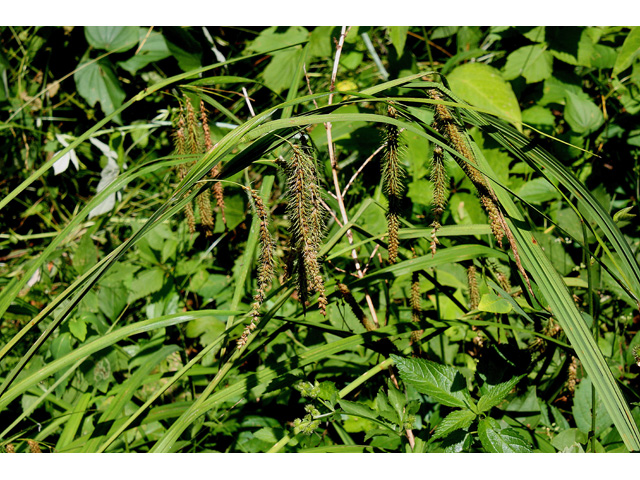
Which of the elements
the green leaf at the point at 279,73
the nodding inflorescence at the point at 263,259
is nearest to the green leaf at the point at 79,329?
the nodding inflorescence at the point at 263,259

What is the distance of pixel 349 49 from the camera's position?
2.30m

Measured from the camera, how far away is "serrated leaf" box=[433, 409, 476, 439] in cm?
120

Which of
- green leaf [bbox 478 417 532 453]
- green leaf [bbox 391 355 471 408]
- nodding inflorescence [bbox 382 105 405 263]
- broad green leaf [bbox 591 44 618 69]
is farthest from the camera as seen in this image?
broad green leaf [bbox 591 44 618 69]

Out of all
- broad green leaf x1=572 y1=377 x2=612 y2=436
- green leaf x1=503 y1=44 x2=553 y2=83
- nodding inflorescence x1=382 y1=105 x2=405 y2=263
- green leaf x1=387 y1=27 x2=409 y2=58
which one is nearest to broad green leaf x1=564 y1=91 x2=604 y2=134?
green leaf x1=503 y1=44 x2=553 y2=83

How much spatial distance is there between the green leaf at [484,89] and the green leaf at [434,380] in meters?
1.11

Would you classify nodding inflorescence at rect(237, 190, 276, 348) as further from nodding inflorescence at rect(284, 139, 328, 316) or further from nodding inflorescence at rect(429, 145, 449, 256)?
nodding inflorescence at rect(429, 145, 449, 256)

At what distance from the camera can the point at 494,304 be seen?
1.16 metres

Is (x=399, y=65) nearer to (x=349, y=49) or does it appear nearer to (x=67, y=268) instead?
(x=349, y=49)

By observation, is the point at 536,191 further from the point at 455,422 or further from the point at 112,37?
the point at 112,37

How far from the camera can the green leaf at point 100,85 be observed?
8.14 ft

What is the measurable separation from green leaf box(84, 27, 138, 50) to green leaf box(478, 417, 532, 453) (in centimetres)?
249

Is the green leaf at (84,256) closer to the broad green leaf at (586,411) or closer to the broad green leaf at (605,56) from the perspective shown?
the broad green leaf at (586,411)

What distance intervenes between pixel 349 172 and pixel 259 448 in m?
1.38

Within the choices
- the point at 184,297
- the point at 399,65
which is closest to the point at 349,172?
the point at 399,65
